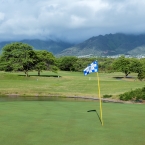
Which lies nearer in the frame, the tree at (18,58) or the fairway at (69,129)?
the fairway at (69,129)

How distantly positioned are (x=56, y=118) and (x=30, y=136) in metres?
3.88

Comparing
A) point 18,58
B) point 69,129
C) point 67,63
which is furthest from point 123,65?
point 69,129

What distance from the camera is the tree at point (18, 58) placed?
214 ft

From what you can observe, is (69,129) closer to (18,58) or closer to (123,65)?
(18,58)

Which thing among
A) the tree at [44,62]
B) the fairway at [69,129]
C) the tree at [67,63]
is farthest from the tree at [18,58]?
the tree at [67,63]

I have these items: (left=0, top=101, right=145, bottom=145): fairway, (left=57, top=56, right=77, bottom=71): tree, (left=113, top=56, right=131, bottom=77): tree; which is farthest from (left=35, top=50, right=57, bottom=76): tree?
(left=57, top=56, right=77, bottom=71): tree

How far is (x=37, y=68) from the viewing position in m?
69.7

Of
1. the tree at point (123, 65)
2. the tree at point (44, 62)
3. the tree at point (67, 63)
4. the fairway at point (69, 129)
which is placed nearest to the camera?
the fairway at point (69, 129)

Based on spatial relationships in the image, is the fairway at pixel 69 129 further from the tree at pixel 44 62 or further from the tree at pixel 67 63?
the tree at pixel 67 63

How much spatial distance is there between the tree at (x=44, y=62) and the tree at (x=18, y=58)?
1755mm

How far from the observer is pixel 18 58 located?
66.5 metres

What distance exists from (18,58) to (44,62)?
7.96 meters

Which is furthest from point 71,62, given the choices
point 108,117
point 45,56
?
point 108,117

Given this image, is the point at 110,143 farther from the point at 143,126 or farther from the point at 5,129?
the point at 5,129
